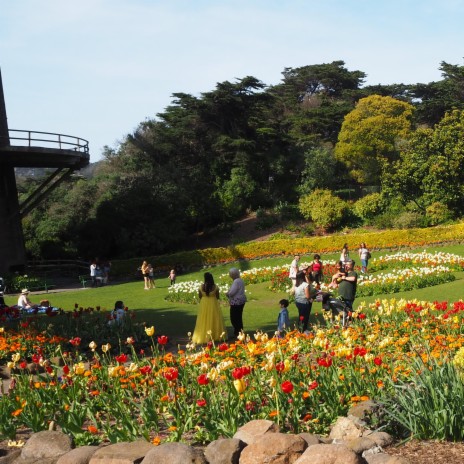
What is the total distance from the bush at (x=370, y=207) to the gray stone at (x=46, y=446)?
116 ft

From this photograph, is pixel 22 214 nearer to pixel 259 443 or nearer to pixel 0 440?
pixel 0 440

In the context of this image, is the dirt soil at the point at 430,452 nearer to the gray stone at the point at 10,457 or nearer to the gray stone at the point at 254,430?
the gray stone at the point at 254,430

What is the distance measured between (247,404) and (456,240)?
25624mm

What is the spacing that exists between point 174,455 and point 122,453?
1.58 ft

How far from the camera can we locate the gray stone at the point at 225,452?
4863mm

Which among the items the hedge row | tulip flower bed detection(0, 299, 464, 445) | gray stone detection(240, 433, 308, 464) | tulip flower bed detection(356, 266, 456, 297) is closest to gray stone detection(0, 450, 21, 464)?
tulip flower bed detection(0, 299, 464, 445)

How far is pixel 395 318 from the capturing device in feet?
35.5

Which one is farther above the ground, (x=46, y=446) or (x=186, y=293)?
(x=46, y=446)

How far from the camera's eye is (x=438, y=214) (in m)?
35.5

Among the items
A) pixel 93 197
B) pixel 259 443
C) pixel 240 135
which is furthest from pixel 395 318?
pixel 240 135

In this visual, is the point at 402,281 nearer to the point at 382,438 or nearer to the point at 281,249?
the point at 382,438

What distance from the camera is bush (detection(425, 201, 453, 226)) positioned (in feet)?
117

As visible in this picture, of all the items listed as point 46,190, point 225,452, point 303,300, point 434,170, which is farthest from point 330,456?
point 434,170

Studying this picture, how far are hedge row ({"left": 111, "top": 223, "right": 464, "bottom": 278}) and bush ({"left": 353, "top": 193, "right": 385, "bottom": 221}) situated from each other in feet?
23.0
